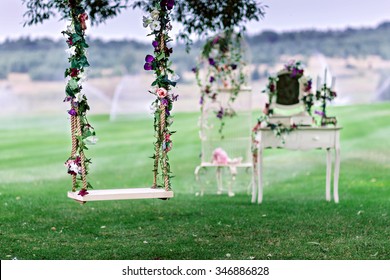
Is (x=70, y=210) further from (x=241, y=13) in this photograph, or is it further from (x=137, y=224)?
(x=241, y=13)

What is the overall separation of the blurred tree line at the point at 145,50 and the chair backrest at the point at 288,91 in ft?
38.9

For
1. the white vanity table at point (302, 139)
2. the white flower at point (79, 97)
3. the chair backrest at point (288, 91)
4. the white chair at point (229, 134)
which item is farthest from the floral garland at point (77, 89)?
the white chair at point (229, 134)

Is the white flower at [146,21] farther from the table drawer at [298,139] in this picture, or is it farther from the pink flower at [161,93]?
the table drawer at [298,139]

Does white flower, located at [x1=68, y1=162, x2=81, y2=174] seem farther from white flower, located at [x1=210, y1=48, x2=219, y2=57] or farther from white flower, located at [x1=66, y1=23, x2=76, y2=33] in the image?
white flower, located at [x1=210, y1=48, x2=219, y2=57]

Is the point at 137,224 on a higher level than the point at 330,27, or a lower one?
lower

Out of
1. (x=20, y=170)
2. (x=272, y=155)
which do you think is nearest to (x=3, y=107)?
(x=20, y=170)

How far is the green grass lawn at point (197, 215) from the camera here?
568cm

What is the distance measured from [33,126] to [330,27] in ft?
26.6

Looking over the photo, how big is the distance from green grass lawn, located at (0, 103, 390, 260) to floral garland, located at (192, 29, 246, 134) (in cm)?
115

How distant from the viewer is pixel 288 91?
7.84 metres

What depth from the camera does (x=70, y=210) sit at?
7590mm

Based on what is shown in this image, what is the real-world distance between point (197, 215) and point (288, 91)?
165 centimetres

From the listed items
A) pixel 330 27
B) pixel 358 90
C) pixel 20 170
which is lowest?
pixel 20 170

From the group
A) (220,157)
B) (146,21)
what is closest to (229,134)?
(220,157)
